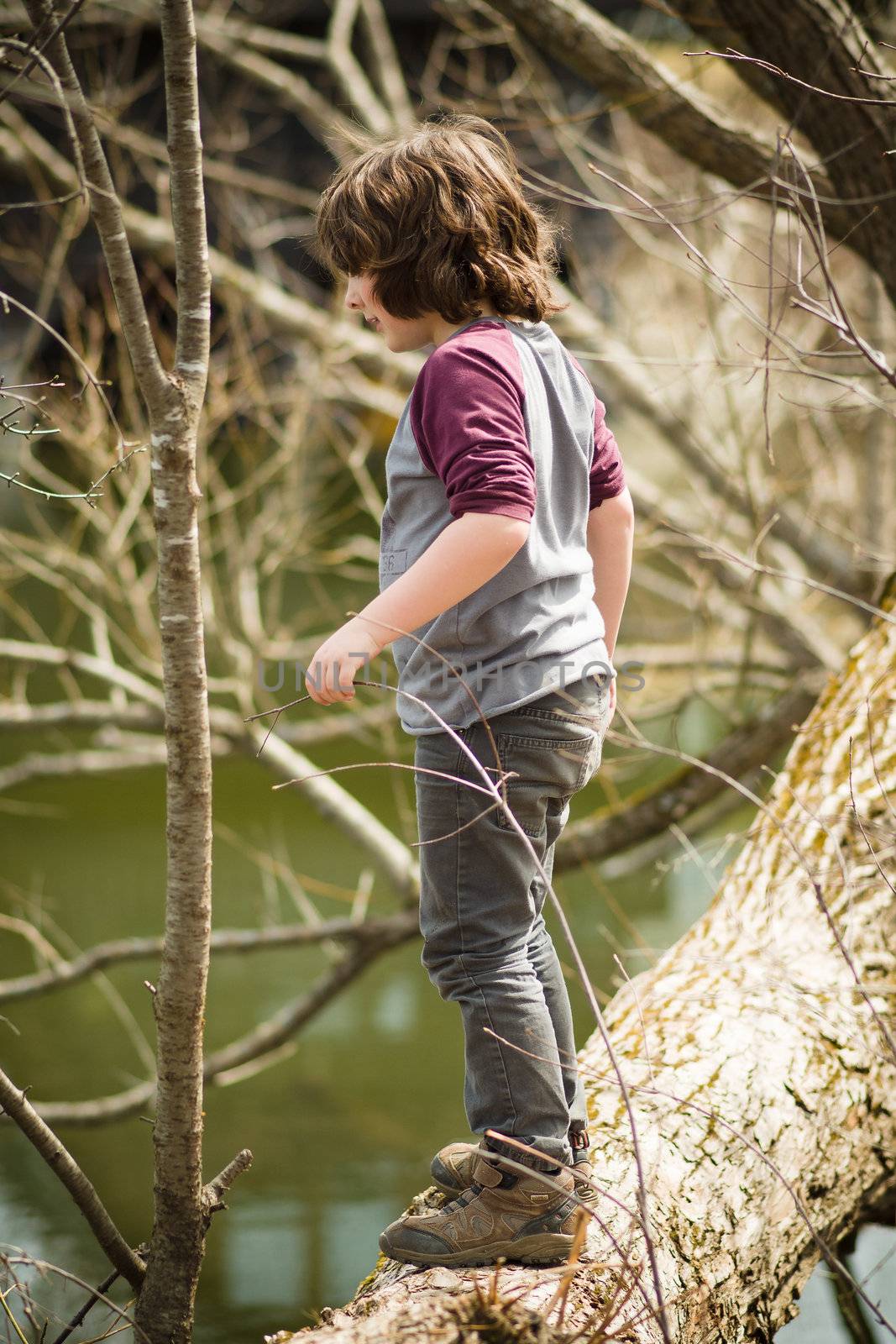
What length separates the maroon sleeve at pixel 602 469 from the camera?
1.36 metres

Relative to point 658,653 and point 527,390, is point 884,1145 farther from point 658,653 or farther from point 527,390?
point 658,653

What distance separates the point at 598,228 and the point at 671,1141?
17.9 ft

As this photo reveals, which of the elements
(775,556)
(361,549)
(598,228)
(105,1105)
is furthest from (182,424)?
(598,228)

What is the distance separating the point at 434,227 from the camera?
117 centimetres

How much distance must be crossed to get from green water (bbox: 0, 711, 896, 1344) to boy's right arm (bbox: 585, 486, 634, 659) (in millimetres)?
761

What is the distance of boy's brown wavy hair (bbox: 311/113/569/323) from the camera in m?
1.18

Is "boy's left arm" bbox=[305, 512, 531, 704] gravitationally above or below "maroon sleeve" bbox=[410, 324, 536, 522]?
below

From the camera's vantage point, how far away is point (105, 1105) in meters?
2.91

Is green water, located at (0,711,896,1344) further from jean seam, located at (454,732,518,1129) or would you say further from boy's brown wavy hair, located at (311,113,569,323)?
boy's brown wavy hair, located at (311,113,569,323)

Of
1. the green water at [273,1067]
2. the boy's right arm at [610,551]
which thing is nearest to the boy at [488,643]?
the boy's right arm at [610,551]

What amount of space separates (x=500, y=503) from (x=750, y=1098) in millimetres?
940

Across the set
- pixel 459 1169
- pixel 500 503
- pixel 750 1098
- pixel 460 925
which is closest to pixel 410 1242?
pixel 459 1169

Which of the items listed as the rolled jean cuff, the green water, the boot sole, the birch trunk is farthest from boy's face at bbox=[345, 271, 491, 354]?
the green water

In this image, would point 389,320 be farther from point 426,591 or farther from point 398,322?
point 426,591
